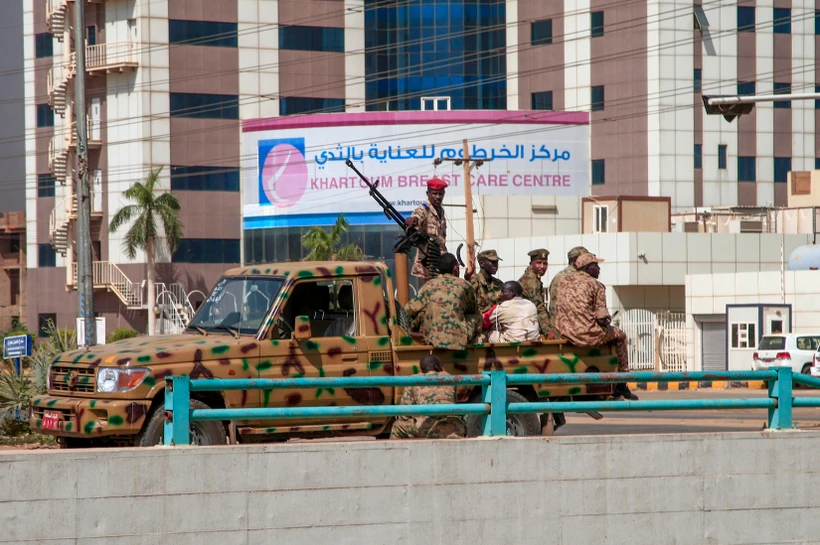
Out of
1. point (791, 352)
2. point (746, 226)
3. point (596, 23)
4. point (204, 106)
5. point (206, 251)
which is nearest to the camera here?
point (791, 352)

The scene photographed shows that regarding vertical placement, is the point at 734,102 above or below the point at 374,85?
below

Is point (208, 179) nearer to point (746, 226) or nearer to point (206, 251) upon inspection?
point (206, 251)

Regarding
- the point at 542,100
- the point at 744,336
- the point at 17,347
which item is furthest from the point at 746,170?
the point at 17,347

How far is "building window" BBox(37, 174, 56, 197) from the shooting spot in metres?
71.2

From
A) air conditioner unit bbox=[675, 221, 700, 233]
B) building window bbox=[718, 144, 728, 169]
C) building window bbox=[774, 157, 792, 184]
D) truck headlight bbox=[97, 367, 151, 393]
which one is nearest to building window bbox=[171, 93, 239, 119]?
building window bbox=[718, 144, 728, 169]

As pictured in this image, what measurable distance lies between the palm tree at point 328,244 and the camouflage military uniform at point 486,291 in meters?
43.3

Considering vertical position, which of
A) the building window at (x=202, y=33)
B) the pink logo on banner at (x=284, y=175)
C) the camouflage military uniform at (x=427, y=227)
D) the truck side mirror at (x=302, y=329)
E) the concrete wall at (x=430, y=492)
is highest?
the building window at (x=202, y=33)

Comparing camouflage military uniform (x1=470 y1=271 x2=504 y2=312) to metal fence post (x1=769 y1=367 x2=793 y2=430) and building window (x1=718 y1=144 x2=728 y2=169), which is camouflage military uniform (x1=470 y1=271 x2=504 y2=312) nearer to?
metal fence post (x1=769 y1=367 x2=793 y2=430)

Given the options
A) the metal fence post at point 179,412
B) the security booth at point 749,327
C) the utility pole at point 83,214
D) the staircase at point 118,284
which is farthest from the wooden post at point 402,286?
the staircase at point 118,284

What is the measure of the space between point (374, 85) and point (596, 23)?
13.1 m

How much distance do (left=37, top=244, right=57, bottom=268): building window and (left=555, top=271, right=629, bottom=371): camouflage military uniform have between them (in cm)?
6113

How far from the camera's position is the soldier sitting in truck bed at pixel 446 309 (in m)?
12.1

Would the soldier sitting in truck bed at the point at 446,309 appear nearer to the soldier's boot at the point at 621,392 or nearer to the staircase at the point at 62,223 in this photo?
the soldier's boot at the point at 621,392

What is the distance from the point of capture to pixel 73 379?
443 inches
